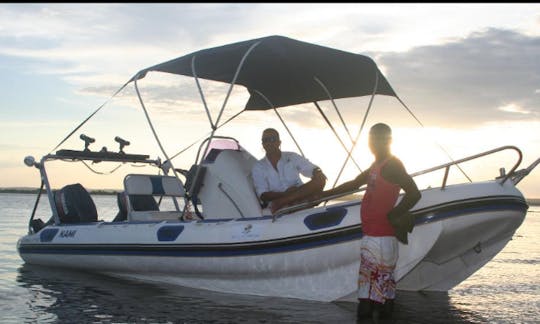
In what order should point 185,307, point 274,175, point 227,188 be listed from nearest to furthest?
1. point 185,307
2. point 274,175
3. point 227,188

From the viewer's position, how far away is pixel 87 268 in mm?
9828

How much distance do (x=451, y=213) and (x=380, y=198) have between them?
1.12m

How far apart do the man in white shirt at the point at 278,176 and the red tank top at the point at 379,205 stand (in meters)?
1.84

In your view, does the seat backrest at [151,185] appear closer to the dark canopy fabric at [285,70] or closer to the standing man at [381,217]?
the dark canopy fabric at [285,70]

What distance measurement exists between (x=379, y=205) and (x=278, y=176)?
2316 mm

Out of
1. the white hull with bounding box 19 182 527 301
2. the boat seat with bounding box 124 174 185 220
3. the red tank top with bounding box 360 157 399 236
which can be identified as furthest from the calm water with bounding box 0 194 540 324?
the red tank top with bounding box 360 157 399 236

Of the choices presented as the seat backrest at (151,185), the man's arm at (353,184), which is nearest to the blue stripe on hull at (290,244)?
the man's arm at (353,184)

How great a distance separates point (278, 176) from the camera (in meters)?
8.05

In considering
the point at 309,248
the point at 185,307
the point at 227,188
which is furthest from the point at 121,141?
the point at 309,248

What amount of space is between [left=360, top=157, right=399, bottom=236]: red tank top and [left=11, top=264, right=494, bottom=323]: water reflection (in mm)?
1062

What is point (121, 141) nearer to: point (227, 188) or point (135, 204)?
point (135, 204)

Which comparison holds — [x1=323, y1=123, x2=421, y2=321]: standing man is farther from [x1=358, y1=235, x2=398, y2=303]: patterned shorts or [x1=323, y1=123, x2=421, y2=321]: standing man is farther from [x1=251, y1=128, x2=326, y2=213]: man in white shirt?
[x1=251, y1=128, x2=326, y2=213]: man in white shirt

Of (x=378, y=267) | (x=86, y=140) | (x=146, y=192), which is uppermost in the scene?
(x=86, y=140)

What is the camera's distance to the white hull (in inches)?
265
